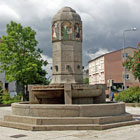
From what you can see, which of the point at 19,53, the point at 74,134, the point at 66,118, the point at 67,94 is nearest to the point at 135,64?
the point at 19,53

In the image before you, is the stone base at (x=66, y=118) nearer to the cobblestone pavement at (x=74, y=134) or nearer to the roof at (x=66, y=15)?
the cobblestone pavement at (x=74, y=134)

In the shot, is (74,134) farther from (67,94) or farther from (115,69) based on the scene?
(115,69)

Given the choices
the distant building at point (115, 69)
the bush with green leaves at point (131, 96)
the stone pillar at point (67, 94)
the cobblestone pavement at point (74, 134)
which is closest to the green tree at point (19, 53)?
the bush with green leaves at point (131, 96)

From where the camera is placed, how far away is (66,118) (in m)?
10.7

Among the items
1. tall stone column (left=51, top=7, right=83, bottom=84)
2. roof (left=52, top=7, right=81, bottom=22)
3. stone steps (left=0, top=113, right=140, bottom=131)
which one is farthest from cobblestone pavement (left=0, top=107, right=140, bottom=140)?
roof (left=52, top=7, right=81, bottom=22)

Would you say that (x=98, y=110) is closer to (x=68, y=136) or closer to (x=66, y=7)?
(x=68, y=136)

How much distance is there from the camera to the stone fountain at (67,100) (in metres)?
10.7

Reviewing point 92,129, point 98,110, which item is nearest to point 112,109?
point 98,110

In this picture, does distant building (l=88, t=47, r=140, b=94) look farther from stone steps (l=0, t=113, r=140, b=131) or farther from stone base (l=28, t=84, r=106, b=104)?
stone steps (l=0, t=113, r=140, b=131)

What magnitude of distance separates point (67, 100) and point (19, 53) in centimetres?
2125

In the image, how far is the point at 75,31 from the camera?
14.0m

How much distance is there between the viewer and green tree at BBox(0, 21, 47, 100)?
1228 inches

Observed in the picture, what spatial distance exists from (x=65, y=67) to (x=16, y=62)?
19.1m

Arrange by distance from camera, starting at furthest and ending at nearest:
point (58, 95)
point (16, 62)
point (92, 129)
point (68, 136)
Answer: point (16, 62)
point (58, 95)
point (92, 129)
point (68, 136)
